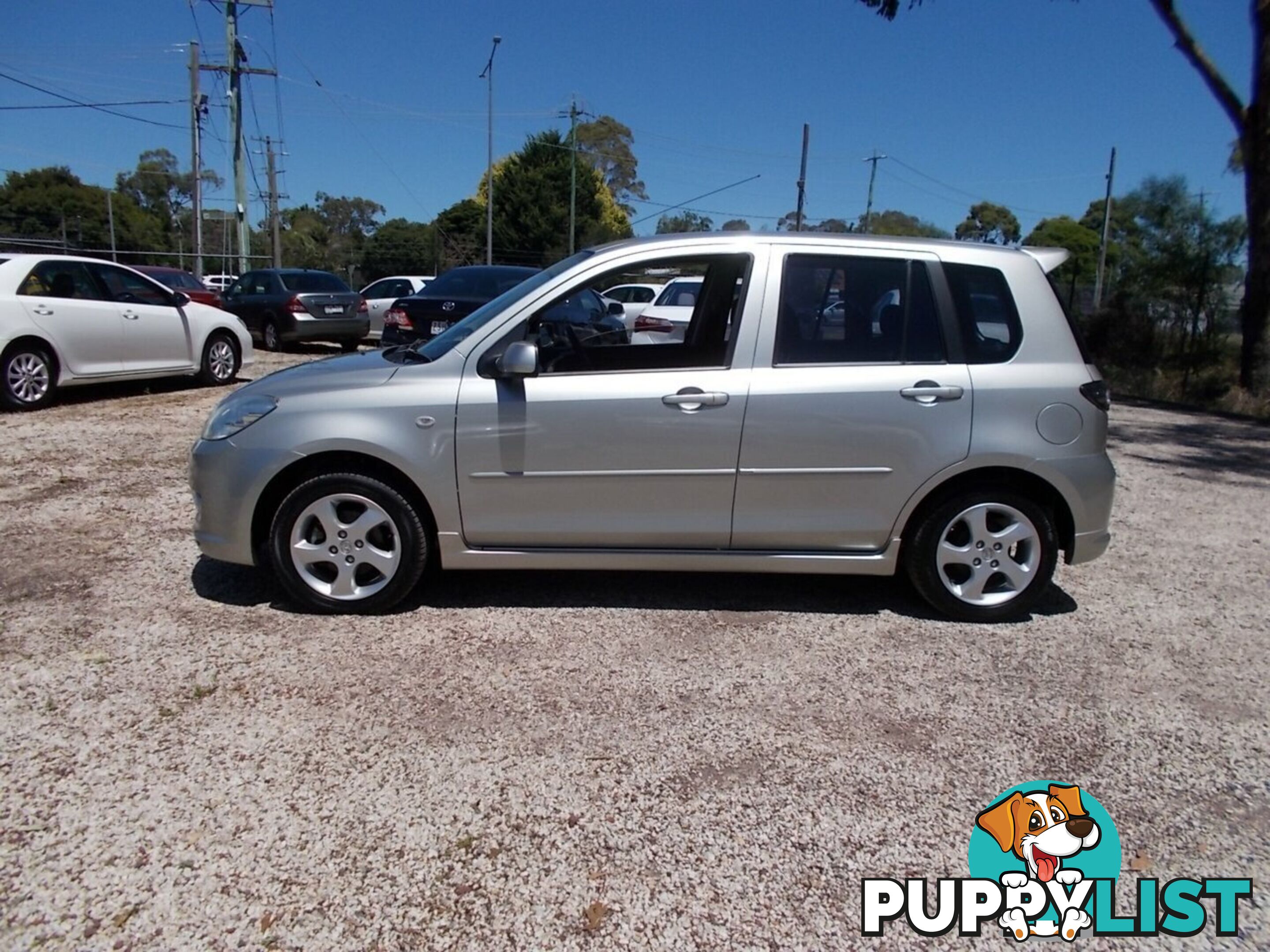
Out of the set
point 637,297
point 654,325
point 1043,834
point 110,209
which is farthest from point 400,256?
point 1043,834

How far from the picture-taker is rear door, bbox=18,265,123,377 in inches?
357

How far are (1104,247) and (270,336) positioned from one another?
29584 mm

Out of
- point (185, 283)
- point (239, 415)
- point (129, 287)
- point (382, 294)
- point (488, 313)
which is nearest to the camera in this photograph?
point (239, 415)

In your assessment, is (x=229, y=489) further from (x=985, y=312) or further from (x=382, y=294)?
(x=382, y=294)

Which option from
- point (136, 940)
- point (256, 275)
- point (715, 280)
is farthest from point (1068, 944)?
point (256, 275)

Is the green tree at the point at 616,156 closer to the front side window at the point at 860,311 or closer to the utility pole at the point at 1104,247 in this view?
the utility pole at the point at 1104,247

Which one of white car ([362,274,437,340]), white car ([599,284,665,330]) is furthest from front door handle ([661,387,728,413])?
white car ([362,274,437,340])

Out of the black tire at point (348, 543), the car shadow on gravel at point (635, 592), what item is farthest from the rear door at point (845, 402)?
the black tire at point (348, 543)

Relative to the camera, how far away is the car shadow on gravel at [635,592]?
4.40m

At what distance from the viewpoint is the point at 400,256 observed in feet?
197

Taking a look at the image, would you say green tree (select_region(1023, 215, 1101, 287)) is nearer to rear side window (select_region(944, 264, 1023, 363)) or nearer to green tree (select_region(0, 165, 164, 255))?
rear side window (select_region(944, 264, 1023, 363))

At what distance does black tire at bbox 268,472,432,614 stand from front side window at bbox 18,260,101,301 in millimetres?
6963

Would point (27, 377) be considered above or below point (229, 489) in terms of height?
above

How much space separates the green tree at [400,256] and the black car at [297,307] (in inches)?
1578
